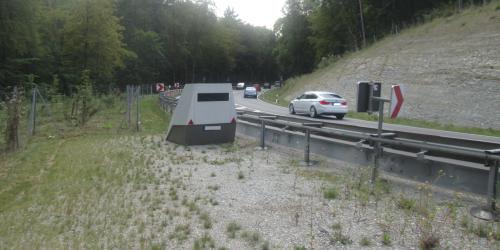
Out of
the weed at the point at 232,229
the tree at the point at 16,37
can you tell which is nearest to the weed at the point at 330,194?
the weed at the point at 232,229

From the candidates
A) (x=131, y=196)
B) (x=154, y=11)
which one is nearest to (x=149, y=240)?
(x=131, y=196)

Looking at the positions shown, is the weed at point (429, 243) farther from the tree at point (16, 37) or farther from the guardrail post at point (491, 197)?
the tree at point (16, 37)

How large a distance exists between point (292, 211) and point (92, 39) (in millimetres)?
45590

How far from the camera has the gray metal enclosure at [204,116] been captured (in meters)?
12.6

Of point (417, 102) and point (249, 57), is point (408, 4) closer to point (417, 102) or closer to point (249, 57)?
point (417, 102)

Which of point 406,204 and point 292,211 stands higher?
point 406,204

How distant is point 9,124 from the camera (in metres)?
12.9

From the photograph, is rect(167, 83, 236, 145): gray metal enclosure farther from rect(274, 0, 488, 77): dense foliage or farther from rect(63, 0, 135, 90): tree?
rect(63, 0, 135, 90): tree

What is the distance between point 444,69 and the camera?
27984mm

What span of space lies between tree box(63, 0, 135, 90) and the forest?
108 mm

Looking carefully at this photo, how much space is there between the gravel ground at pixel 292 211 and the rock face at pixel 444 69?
17.5m

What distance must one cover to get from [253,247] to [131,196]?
9.74 feet

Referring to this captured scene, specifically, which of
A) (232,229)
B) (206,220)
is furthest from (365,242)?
(206,220)

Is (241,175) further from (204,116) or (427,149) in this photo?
(204,116)
